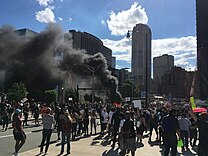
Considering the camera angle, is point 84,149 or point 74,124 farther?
point 74,124

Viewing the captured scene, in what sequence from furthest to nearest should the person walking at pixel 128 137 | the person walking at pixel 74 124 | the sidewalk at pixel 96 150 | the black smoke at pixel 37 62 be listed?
the black smoke at pixel 37 62, the person walking at pixel 74 124, the sidewalk at pixel 96 150, the person walking at pixel 128 137

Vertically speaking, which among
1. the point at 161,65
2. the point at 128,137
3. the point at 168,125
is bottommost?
the point at 128,137

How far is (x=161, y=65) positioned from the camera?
157 metres

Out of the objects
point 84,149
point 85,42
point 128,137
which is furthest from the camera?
point 85,42

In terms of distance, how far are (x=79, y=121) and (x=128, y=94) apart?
8250cm

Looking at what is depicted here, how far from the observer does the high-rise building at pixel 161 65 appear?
492 feet

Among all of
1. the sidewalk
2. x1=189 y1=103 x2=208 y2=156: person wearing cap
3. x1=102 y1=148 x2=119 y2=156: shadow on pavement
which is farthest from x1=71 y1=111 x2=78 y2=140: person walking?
x1=189 y1=103 x2=208 y2=156: person wearing cap

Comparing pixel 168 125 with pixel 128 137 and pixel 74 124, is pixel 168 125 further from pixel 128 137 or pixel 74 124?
pixel 74 124

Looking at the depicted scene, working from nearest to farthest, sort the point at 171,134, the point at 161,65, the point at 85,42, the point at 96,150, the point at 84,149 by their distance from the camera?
1. the point at 171,134
2. the point at 96,150
3. the point at 84,149
4. the point at 85,42
5. the point at 161,65

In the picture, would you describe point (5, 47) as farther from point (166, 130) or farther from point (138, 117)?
point (166, 130)

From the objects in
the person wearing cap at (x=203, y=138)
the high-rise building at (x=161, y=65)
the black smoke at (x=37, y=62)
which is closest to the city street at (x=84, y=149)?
the person wearing cap at (x=203, y=138)

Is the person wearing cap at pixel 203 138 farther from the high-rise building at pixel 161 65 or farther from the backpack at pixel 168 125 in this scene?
the high-rise building at pixel 161 65

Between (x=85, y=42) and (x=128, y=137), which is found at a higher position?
(x=85, y=42)

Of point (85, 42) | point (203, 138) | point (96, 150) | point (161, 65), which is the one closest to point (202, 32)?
point (85, 42)
